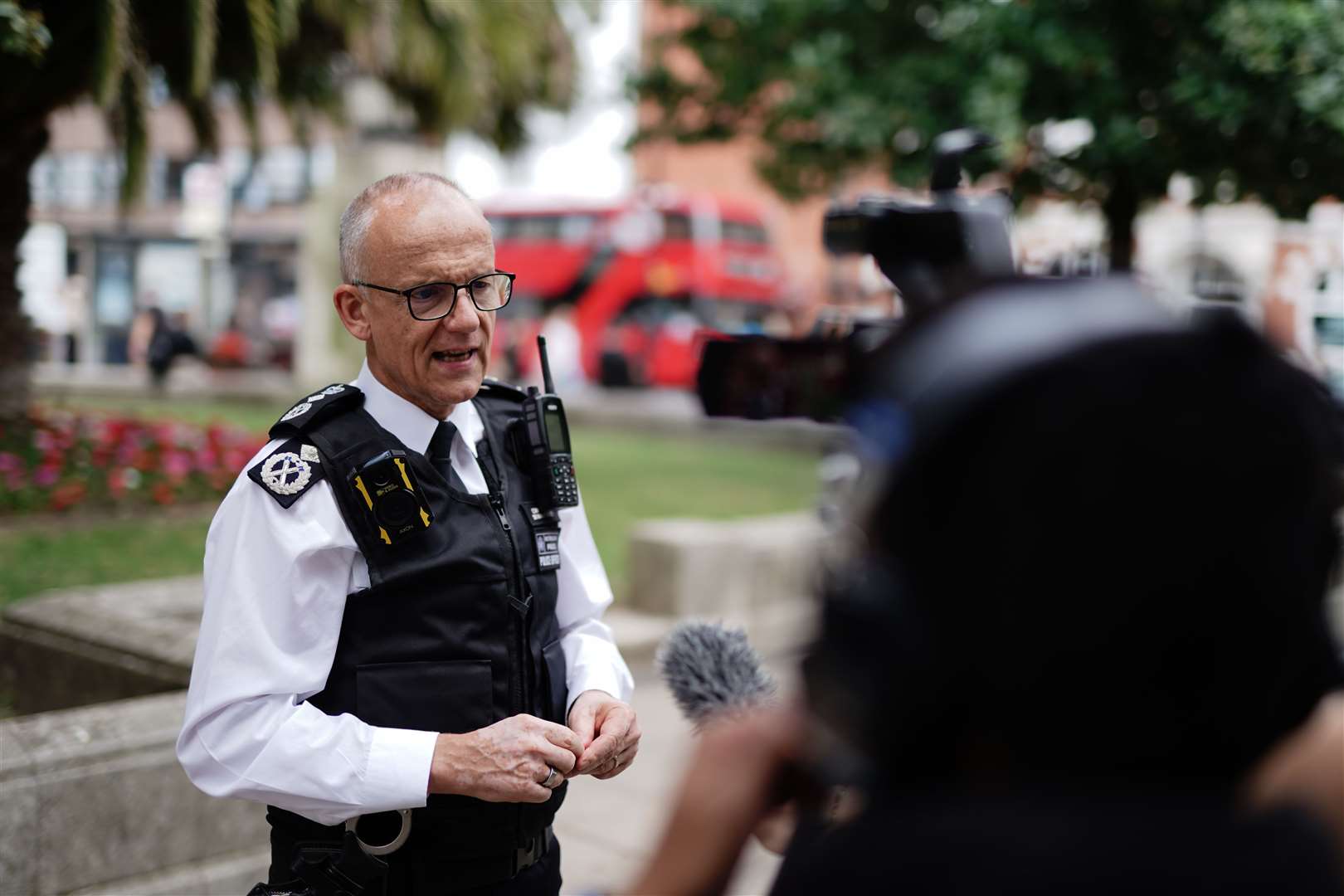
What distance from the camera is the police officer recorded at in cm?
182

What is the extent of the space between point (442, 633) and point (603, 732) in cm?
30

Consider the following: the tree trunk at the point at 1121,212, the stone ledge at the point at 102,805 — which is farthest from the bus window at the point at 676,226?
the stone ledge at the point at 102,805

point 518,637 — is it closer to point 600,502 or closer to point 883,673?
point 883,673

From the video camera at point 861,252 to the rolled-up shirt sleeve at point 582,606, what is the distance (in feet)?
1.57

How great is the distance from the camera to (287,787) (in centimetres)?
180

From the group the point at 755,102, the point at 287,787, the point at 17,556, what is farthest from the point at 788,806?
the point at 755,102

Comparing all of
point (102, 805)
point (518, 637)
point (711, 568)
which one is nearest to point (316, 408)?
point (518, 637)

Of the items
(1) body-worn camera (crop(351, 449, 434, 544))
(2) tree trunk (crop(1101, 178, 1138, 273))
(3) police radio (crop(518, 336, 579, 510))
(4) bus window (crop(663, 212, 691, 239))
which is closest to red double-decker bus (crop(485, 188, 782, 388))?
(4) bus window (crop(663, 212, 691, 239))

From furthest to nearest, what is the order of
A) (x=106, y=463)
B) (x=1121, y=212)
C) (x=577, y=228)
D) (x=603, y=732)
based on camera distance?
(x=577, y=228) < (x=1121, y=212) < (x=106, y=463) < (x=603, y=732)

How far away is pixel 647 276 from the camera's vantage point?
26594 millimetres

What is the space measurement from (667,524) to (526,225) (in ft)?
74.0

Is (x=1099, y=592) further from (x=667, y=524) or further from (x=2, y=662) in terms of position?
(x=667, y=524)

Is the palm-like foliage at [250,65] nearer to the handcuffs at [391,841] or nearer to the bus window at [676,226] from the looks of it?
the handcuffs at [391,841]

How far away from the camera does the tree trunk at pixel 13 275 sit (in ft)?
24.5
